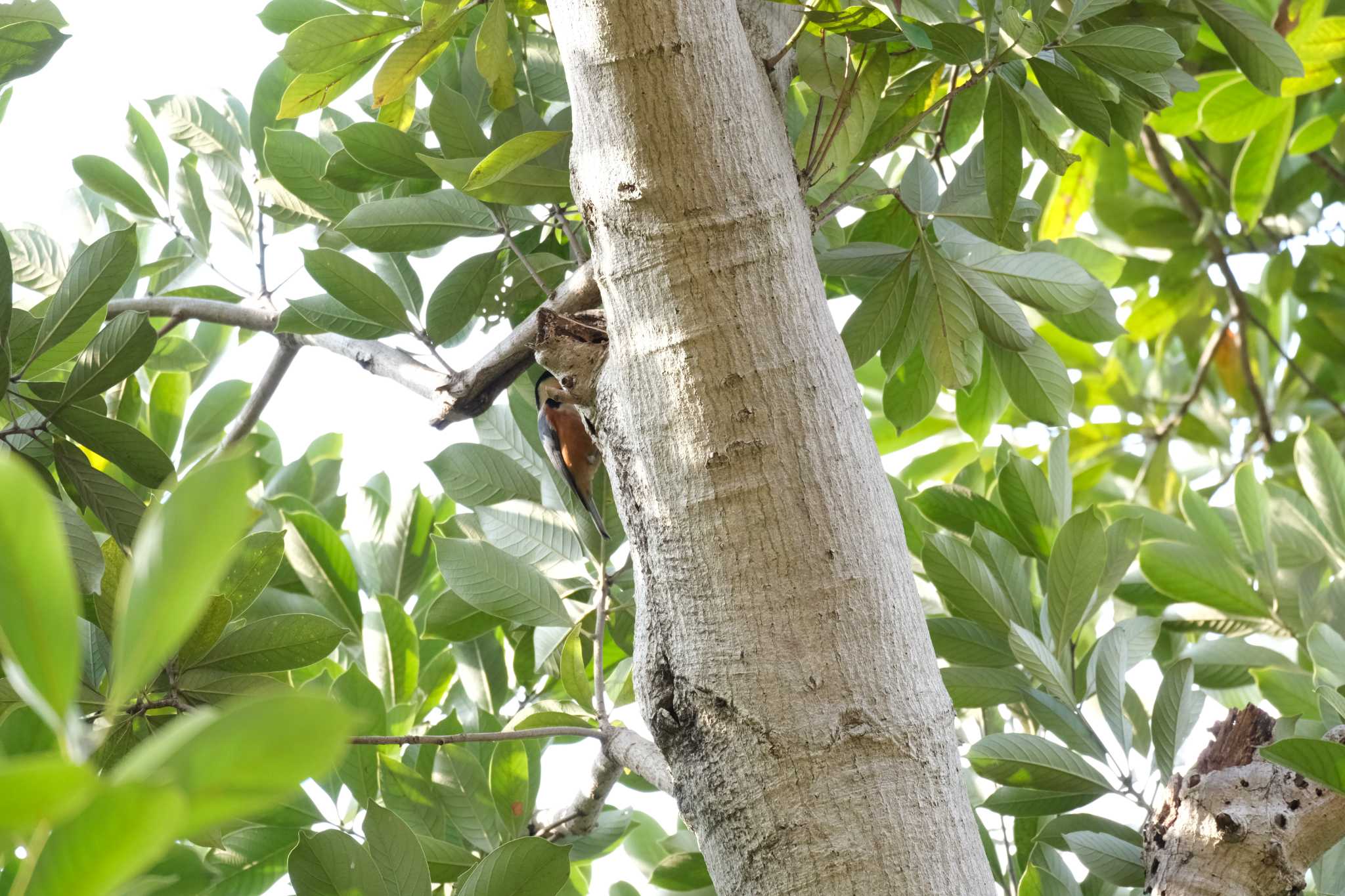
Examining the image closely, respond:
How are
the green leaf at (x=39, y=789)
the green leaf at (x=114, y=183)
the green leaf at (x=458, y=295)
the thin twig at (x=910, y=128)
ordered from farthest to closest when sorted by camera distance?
the green leaf at (x=114, y=183), the green leaf at (x=458, y=295), the thin twig at (x=910, y=128), the green leaf at (x=39, y=789)

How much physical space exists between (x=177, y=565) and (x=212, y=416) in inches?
52.7

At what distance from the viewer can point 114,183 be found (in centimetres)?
140

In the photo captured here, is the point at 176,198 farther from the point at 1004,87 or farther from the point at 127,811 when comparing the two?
the point at 127,811

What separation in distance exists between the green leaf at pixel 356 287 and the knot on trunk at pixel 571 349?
0.95 ft

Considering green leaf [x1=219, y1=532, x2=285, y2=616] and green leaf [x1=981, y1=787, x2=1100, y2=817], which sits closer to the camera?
green leaf [x1=219, y1=532, x2=285, y2=616]

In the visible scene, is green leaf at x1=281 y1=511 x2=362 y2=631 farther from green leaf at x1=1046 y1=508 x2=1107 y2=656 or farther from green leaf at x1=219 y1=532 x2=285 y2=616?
green leaf at x1=1046 y1=508 x2=1107 y2=656

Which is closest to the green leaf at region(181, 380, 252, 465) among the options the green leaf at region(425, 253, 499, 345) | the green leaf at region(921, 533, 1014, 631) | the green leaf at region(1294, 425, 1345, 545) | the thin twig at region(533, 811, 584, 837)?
the green leaf at region(425, 253, 499, 345)

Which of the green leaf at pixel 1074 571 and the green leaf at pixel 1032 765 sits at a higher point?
the green leaf at pixel 1074 571

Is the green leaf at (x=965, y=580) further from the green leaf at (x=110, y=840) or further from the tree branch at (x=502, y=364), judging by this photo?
the green leaf at (x=110, y=840)

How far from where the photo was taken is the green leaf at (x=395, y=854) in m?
0.77

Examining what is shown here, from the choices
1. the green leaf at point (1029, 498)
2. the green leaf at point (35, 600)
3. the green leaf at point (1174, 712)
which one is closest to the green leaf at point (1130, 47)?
the green leaf at point (1029, 498)

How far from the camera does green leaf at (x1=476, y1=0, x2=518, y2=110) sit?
1.01 meters

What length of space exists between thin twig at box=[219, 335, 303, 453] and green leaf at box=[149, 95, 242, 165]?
0.34 m

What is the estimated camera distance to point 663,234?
2.27 feet
